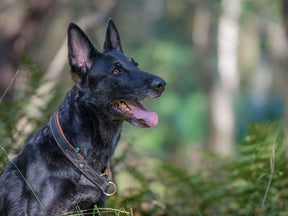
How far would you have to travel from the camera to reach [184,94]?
2981 cm

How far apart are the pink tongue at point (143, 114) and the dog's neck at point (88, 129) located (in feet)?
0.66

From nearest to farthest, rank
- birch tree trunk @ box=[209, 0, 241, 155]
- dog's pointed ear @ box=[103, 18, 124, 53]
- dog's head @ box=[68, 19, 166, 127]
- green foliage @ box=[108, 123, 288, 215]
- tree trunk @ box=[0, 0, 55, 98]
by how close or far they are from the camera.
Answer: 1. dog's head @ box=[68, 19, 166, 127]
2. dog's pointed ear @ box=[103, 18, 124, 53]
3. green foliage @ box=[108, 123, 288, 215]
4. tree trunk @ box=[0, 0, 55, 98]
5. birch tree trunk @ box=[209, 0, 241, 155]

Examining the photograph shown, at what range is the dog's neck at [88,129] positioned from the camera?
11.8 ft

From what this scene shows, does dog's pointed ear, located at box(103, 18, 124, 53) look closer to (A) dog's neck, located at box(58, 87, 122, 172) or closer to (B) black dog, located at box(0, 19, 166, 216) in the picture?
(B) black dog, located at box(0, 19, 166, 216)

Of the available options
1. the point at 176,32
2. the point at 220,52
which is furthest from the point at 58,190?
the point at 176,32

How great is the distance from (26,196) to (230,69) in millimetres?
20024

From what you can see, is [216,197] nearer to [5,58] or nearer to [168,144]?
[5,58]

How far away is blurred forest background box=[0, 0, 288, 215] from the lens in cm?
520

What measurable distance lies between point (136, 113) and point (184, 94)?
26260 mm

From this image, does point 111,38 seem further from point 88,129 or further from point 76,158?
point 76,158

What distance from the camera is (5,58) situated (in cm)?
919

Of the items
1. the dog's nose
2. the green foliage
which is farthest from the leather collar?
the green foliage

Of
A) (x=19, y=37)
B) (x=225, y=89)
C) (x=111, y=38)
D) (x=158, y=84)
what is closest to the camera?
(x=158, y=84)

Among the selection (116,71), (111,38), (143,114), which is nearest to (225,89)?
(111,38)
